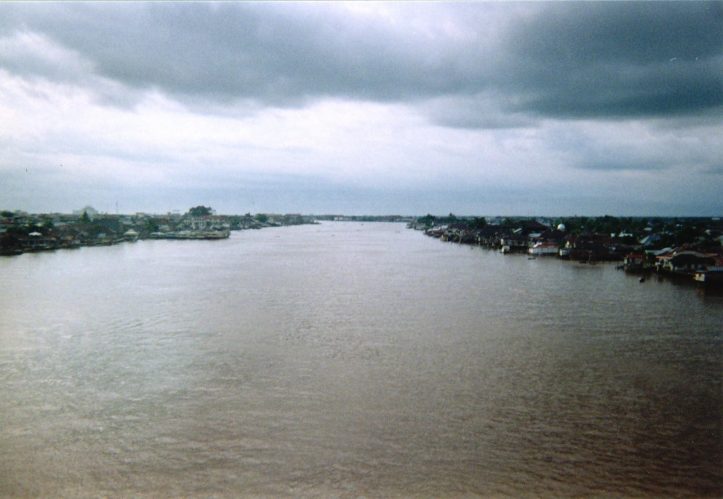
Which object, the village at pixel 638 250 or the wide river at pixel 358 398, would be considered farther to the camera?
the village at pixel 638 250

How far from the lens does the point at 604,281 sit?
11.9 meters

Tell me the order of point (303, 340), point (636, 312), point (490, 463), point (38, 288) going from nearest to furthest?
point (490, 463)
point (303, 340)
point (636, 312)
point (38, 288)

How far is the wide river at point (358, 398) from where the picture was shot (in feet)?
10.5

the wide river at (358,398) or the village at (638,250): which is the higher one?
the village at (638,250)

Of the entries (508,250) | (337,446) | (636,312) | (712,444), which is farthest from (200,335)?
(508,250)

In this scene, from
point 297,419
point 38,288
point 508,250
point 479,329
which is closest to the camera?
point 297,419

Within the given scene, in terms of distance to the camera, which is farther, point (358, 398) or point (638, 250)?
point (638, 250)

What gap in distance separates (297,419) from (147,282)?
8470 mm

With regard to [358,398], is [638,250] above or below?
above

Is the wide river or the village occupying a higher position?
the village

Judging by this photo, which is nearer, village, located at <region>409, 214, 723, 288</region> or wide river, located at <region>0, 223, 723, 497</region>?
wide river, located at <region>0, 223, 723, 497</region>

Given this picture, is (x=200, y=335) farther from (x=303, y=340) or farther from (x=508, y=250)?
(x=508, y=250)

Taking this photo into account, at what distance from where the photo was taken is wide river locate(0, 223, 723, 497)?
321cm

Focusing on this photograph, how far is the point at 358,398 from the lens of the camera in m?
4.34
